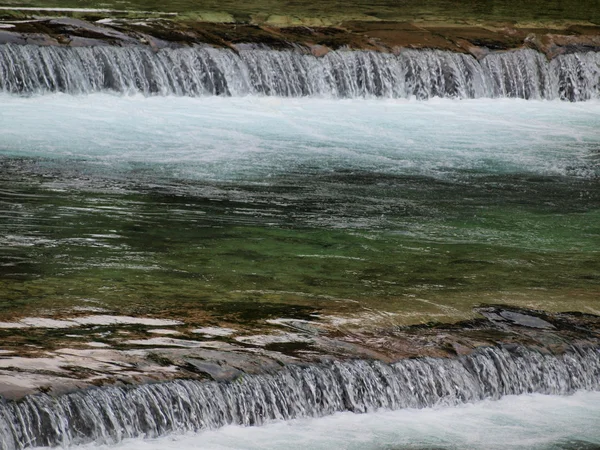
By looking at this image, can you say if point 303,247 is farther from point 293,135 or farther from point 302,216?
point 293,135

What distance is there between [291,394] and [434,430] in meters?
0.84

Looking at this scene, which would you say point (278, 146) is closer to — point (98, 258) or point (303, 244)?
point (303, 244)

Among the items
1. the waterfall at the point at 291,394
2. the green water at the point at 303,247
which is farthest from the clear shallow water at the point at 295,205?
the waterfall at the point at 291,394

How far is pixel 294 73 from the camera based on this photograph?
58.8 feet

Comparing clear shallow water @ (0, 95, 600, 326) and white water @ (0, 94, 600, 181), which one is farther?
white water @ (0, 94, 600, 181)

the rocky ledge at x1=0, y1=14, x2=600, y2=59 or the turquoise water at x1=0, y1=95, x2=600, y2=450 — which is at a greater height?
the rocky ledge at x1=0, y1=14, x2=600, y2=59

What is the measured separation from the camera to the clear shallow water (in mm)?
9555

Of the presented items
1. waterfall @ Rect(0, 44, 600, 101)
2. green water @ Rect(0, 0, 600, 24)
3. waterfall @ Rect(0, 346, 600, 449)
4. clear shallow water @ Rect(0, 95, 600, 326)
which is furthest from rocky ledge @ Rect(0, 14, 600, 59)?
waterfall @ Rect(0, 346, 600, 449)

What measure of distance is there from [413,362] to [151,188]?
197 inches

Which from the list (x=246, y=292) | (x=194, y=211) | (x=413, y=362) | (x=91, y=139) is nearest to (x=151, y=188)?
(x=194, y=211)

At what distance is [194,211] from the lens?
1204 cm

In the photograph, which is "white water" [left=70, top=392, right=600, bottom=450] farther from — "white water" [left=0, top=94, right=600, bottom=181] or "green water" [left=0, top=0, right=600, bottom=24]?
"green water" [left=0, top=0, right=600, bottom=24]

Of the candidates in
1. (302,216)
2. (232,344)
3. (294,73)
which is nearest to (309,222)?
(302,216)

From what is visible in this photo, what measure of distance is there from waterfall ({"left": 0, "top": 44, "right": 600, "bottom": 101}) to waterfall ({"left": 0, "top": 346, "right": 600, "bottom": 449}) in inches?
364
